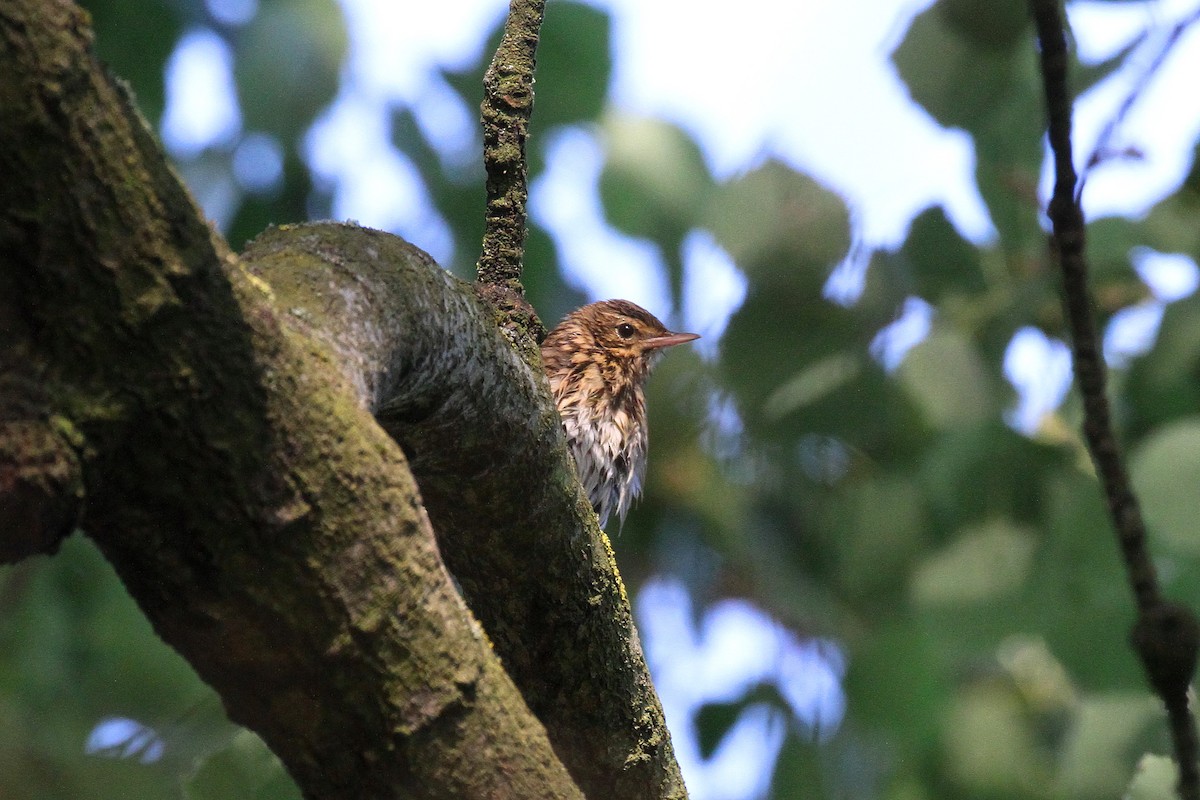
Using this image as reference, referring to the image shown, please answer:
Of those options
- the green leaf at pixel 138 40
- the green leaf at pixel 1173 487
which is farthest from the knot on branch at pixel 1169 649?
the green leaf at pixel 138 40

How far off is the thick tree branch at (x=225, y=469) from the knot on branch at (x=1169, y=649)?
824 millimetres

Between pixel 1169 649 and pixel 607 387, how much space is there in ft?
12.3

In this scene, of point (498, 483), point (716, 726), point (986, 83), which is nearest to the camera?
point (498, 483)

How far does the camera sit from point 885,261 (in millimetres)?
4422

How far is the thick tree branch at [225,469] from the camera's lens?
1324 mm

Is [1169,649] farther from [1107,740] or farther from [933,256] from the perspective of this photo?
[933,256]

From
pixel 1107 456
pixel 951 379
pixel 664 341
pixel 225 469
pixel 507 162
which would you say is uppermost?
pixel 664 341

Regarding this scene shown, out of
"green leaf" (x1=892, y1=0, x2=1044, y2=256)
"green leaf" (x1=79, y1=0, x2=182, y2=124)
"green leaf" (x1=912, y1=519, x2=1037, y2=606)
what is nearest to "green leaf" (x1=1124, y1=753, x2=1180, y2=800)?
"green leaf" (x1=912, y1=519, x2=1037, y2=606)

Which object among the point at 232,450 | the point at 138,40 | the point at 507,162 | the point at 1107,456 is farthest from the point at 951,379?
the point at 232,450

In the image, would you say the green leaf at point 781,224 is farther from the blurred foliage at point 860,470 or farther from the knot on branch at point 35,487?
the knot on branch at point 35,487

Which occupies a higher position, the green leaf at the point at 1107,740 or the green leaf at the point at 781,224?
the green leaf at the point at 781,224

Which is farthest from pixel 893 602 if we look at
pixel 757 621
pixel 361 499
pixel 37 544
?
pixel 37 544

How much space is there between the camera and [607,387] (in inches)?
211

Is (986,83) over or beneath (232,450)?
over
